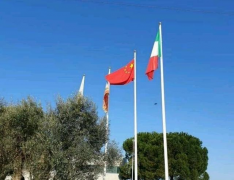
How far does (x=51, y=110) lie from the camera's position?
2323 cm

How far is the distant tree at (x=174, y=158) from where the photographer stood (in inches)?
2062

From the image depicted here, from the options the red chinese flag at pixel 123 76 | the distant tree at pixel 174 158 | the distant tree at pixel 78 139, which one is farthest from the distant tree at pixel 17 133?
Answer: the distant tree at pixel 174 158

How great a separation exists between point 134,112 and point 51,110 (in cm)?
619

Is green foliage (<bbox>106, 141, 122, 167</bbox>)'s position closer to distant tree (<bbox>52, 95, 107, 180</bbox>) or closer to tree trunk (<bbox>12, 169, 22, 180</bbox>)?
distant tree (<bbox>52, 95, 107, 180</bbox>)

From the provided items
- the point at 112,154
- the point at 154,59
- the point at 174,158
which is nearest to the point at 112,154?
the point at 112,154

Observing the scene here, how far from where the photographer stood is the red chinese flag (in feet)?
79.6

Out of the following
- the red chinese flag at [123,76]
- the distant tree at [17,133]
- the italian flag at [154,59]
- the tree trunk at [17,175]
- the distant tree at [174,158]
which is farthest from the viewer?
the distant tree at [174,158]

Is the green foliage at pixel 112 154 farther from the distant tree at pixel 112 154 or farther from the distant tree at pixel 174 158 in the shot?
the distant tree at pixel 174 158

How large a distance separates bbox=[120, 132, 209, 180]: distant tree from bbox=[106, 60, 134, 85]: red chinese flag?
103 ft

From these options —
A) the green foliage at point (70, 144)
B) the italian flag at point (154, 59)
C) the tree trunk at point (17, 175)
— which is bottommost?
the tree trunk at point (17, 175)

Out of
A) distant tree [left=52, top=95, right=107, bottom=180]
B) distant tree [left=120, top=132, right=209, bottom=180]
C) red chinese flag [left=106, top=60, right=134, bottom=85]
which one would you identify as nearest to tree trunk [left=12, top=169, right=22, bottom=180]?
distant tree [left=52, top=95, right=107, bottom=180]

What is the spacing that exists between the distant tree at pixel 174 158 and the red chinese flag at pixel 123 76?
31.5 m

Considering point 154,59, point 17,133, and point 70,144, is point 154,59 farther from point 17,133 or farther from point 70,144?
point 17,133

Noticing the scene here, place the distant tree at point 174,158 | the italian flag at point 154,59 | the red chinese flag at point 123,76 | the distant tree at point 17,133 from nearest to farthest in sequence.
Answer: the italian flag at point 154,59 → the red chinese flag at point 123,76 → the distant tree at point 17,133 → the distant tree at point 174,158
